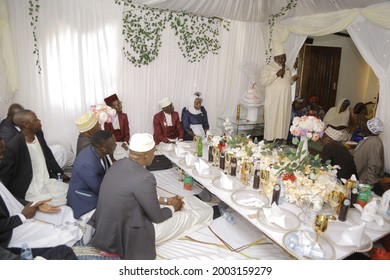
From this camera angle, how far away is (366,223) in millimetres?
2109

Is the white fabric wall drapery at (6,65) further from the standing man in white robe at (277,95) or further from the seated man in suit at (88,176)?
the standing man in white robe at (277,95)

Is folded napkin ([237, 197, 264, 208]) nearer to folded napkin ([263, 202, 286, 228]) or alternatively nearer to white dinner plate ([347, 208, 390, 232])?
folded napkin ([263, 202, 286, 228])

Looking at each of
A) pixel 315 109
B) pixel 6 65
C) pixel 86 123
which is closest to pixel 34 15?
pixel 6 65

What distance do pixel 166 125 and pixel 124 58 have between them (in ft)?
4.31

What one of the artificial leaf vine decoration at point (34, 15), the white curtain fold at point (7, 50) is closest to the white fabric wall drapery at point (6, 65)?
the white curtain fold at point (7, 50)

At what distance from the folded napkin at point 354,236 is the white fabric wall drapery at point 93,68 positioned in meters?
4.04

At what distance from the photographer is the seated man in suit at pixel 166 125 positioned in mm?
4770

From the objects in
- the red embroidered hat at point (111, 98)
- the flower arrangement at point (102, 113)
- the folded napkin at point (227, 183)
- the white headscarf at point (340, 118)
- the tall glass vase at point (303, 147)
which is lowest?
the folded napkin at point (227, 183)

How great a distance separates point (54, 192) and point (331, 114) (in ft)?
16.9

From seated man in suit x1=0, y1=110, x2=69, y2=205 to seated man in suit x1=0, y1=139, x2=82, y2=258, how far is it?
0.32 meters

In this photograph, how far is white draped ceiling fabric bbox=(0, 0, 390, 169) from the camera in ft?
13.3

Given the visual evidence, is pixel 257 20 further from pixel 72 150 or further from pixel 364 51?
pixel 72 150

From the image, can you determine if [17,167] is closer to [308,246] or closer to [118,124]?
[118,124]
